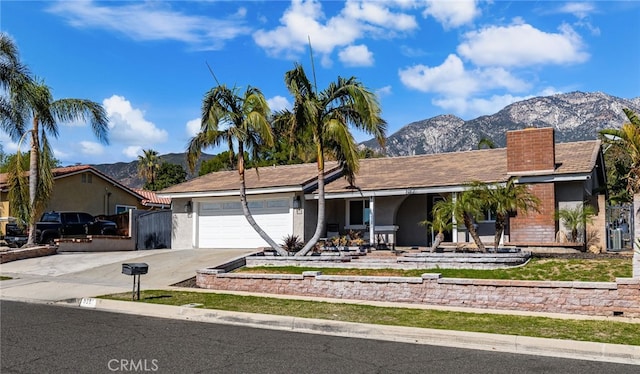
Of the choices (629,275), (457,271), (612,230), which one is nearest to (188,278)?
(457,271)

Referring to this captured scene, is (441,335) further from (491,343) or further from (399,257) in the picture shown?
(399,257)

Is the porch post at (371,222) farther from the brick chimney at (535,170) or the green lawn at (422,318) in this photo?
the green lawn at (422,318)

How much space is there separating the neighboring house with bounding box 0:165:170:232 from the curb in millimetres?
21143

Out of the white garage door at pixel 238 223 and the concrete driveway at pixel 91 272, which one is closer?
the concrete driveway at pixel 91 272

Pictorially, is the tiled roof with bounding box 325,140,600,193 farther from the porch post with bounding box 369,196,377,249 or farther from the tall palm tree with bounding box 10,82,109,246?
the tall palm tree with bounding box 10,82,109,246

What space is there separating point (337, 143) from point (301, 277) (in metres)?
5.24

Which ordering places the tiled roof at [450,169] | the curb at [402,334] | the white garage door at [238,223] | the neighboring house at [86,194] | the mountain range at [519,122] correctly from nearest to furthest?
the curb at [402,334], the tiled roof at [450,169], the white garage door at [238,223], the neighboring house at [86,194], the mountain range at [519,122]

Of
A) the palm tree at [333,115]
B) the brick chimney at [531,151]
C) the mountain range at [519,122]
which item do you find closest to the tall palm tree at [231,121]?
the palm tree at [333,115]

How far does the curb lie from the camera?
8344mm

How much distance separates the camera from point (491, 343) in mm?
8969

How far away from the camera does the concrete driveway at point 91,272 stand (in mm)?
15258

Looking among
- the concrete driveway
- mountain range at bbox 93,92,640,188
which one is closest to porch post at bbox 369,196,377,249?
the concrete driveway

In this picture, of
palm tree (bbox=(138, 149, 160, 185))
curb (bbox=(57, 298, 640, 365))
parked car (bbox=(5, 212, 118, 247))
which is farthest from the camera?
palm tree (bbox=(138, 149, 160, 185))

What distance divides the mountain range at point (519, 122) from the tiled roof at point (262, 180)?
314 feet
